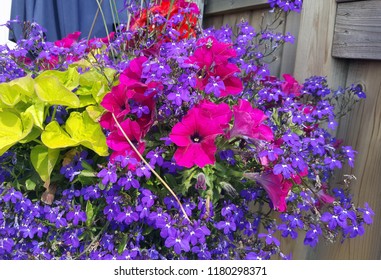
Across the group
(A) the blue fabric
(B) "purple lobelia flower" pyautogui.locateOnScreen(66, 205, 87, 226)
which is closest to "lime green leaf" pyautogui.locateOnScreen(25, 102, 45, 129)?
(B) "purple lobelia flower" pyautogui.locateOnScreen(66, 205, 87, 226)

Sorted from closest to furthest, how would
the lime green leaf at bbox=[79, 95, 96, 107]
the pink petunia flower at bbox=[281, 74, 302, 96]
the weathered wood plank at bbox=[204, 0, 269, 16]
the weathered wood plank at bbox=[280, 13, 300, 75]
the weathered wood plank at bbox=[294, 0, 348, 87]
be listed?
the lime green leaf at bbox=[79, 95, 96, 107] → the pink petunia flower at bbox=[281, 74, 302, 96] → the weathered wood plank at bbox=[294, 0, 348, 87] → the weathered wood plank at bbox=[280, 13, 300, 75] → the weathered wood plank at bbox=[204, 0, 269, 16]

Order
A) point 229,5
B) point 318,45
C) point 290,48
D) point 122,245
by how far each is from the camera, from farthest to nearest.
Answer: point 229,5, point 290,48, point 318,45, point 122,245

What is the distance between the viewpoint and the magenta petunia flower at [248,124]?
1126 millimetres

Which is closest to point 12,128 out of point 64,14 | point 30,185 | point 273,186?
point 30,185

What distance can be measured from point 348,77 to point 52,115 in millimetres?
1114

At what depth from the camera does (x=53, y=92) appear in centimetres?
122

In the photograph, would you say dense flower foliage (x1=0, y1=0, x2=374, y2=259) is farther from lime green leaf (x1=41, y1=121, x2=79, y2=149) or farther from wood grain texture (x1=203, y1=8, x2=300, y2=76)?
wood grain texture (x1=203, y1=8, x2=300, y2=76)

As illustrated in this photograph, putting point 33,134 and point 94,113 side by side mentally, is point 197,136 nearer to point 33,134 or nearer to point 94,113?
point 94,113

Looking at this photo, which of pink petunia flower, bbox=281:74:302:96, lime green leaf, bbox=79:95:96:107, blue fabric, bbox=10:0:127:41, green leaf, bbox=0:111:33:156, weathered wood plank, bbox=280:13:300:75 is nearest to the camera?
green leaf, bbox=0:111:33:156

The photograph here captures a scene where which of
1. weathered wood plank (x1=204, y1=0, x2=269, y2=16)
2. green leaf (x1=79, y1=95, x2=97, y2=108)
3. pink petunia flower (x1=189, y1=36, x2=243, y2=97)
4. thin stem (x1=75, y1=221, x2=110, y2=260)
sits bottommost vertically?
thin stem (x1=75, y1=221, x2=110, y2=260)

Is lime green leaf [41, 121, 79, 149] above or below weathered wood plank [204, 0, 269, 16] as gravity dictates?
below

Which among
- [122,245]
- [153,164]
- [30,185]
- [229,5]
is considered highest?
[229,5]

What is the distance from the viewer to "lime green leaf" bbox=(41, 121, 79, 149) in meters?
1.21

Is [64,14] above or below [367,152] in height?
above
